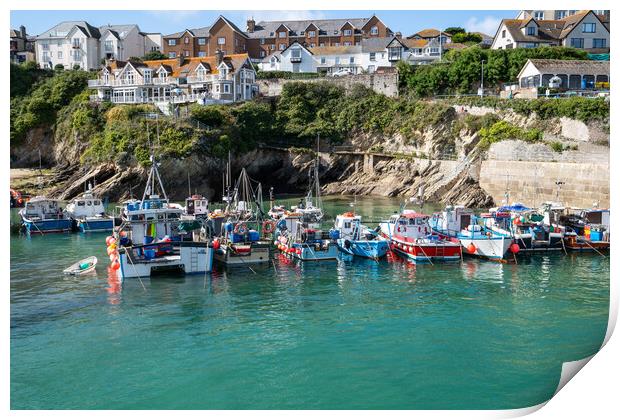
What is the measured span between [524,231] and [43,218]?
80.4ft

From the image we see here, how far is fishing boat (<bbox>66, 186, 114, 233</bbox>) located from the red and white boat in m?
15.8

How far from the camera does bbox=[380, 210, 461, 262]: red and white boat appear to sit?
1078 inches

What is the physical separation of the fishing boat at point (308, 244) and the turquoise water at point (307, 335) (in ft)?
2.86

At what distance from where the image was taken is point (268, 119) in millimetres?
54938

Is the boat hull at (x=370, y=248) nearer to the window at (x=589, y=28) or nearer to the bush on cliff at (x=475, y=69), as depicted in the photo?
the bush on cliff at (x=475, y=69)

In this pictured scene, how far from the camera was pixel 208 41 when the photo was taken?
66.2 meters

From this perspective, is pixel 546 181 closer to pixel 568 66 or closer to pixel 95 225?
pixel 568 66

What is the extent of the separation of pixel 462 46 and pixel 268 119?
2056 cm

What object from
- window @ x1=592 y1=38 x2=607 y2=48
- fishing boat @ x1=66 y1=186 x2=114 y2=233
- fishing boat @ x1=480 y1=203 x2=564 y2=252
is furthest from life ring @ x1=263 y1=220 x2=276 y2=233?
window @ x1=592 y1=38 x2=607 y2=48

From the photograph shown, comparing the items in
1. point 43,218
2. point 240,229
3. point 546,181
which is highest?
point 546,181

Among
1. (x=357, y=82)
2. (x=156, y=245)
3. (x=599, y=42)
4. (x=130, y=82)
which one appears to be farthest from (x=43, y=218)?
(x=599, y=42)

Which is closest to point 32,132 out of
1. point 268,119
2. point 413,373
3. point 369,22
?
point 268,119

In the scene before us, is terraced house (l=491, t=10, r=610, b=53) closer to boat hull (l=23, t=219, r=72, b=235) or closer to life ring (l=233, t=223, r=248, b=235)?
life ring (l=233, t=223, r=248, b=235)

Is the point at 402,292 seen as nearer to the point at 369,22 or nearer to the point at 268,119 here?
the point at 268,119
